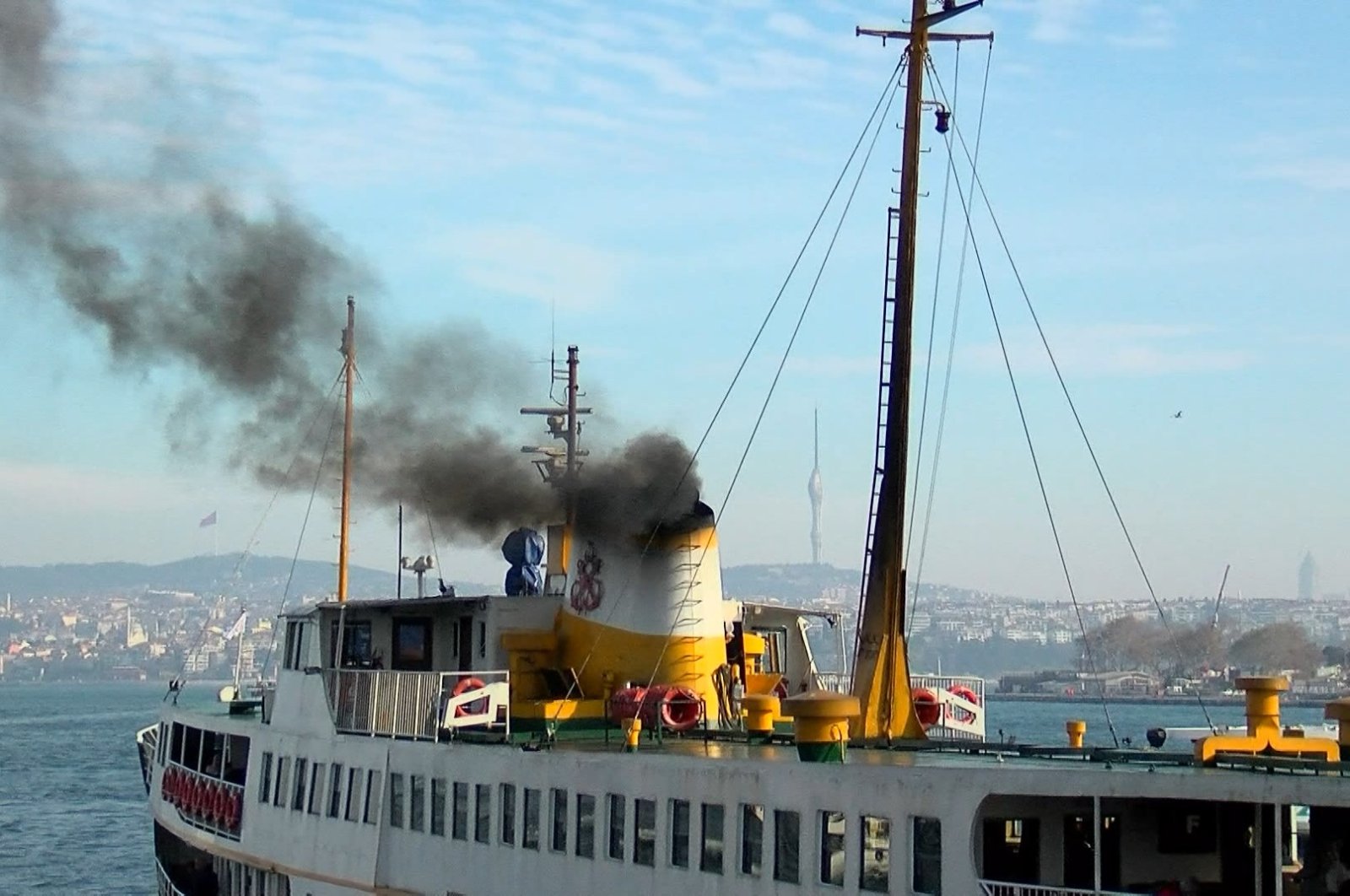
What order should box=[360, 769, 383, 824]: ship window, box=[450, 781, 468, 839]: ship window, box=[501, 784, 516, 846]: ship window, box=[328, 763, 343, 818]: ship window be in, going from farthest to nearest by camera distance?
box=[328, 763, 343, 818]: ship window, box=[360, 769, 383, 824]: ship window, box=[450, 781, 468, 839]: ship window, box=[501, 784, 516, 846]: ship window

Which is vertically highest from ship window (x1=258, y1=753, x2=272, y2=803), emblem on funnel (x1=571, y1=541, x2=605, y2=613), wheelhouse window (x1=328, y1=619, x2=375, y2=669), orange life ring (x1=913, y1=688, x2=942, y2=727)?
emblem on funnel (x1=571, y1=541, x2=605, y2=613)

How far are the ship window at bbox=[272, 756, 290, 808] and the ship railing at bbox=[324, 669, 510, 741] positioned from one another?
5.53 feet

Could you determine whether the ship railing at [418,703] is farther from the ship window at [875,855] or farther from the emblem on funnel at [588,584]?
the ship window at [875,855]

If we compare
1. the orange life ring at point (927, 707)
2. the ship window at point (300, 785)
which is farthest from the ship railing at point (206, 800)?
the orange life ring at point (927, 707)

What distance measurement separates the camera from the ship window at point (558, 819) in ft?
85.7

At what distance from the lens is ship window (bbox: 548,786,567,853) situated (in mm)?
26125

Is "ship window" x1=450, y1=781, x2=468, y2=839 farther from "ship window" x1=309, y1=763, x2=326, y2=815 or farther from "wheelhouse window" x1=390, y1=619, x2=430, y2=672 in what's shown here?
"wheelhouse window" x1=390, y1=619, x2=430, y2=672

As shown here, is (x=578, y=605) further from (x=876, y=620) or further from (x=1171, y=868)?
(x=1171, y=868)

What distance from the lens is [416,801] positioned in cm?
2936

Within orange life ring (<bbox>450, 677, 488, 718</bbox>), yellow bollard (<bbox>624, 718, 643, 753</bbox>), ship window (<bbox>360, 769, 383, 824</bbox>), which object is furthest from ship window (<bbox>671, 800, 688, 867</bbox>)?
ship window (<bbox>360, 769, 383, 824</bbox>)

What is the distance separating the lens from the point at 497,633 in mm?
33344

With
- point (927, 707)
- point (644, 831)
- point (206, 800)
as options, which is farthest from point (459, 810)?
point (206, 800)

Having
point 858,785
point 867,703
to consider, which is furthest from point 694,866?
point 867,703

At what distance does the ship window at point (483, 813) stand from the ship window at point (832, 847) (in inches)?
279
